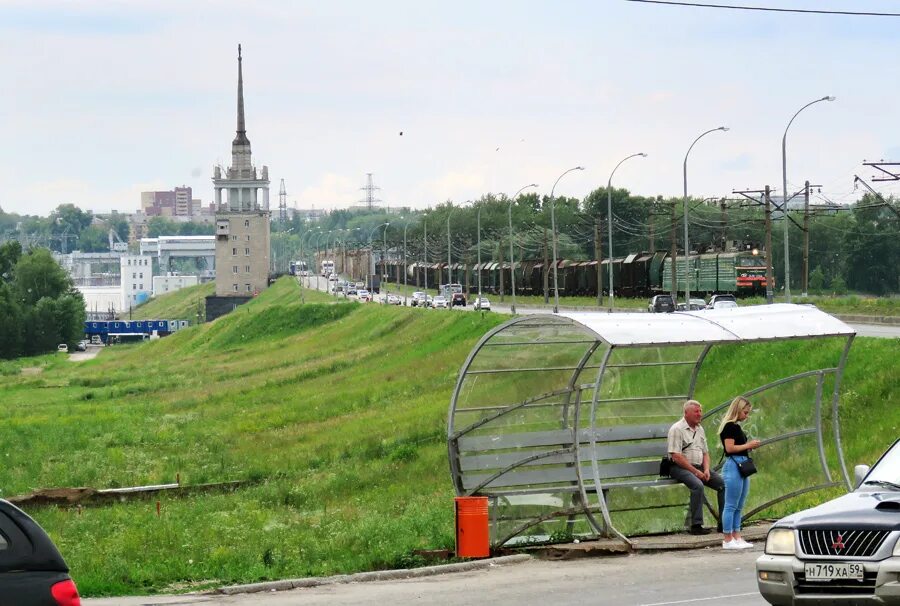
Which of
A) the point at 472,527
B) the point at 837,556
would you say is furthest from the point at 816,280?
the point at 837,556

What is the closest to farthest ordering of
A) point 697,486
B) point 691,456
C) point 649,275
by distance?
point 691,456 < point 697,486 < point 649,275

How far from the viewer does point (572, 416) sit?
19969mm

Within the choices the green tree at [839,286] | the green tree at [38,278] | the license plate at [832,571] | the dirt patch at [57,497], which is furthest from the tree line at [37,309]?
the license plate at [832,571]

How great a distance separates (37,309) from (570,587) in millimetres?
172448

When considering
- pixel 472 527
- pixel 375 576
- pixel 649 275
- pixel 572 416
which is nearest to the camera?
pixel 375 576

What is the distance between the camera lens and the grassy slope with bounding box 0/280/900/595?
19.6 metres

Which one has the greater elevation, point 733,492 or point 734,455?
point 734,455

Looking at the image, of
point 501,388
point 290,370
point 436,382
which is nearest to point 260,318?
point 290,370

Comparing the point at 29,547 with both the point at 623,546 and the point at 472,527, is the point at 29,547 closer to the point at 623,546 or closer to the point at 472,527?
the point at 472,527

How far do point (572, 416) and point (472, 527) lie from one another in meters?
2.84

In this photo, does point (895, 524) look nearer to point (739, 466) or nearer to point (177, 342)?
point (739, 466)

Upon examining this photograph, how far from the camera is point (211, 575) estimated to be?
1797 cm

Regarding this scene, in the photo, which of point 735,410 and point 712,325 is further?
point 712,325

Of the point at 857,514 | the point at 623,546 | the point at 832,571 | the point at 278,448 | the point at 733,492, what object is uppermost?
the point at 857,514
